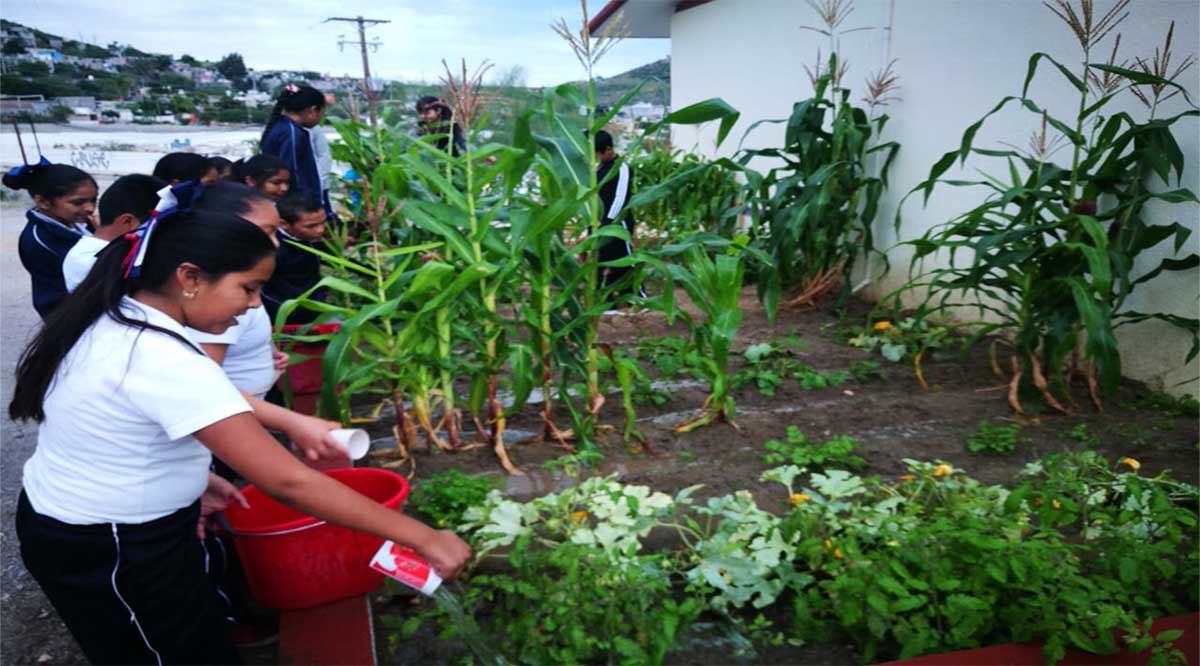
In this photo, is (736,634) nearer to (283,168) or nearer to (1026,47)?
(283,168)

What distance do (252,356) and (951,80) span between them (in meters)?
4.35

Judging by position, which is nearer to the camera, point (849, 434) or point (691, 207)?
point (849, 434)

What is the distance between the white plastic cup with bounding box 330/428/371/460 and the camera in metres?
1.71

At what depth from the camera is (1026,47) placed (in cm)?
423

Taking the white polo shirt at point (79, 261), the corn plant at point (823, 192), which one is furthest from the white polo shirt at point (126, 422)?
the corn plant at point (823, 192)

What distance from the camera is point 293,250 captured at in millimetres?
3592

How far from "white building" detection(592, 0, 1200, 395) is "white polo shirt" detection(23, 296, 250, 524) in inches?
160

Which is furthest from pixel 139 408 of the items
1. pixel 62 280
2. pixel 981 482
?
pixel 981 482

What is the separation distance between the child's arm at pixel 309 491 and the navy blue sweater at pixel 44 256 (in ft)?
7.74

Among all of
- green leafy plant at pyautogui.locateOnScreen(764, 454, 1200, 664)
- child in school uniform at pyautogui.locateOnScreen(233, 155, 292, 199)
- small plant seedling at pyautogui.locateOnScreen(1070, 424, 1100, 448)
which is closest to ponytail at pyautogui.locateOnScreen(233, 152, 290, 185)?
child in school uniform at pyautogui.locateOnScreen(233, 155, 292, 199)

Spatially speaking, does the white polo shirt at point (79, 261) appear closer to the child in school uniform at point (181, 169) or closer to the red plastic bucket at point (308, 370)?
the red plastic bucket at point (308, 370)

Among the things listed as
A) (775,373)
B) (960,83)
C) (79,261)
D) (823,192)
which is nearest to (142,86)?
(79,261)

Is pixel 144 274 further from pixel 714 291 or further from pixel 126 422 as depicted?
pixel 714 291

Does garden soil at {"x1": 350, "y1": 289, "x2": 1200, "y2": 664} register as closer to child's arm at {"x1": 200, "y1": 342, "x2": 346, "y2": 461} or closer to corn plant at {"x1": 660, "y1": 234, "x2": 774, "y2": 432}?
corn plant at {"x1": 660, "y1": 234, "x2": 774, "y2": 432}
